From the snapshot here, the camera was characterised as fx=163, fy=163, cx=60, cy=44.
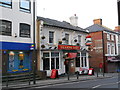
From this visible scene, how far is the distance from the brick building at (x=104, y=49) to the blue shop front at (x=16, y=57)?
633 inches

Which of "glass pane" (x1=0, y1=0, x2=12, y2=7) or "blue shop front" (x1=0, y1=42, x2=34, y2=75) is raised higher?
"glass pane" (x1=0, y1=0, x2=12, y2=7)

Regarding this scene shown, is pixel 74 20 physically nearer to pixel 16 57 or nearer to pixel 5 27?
pixel 16 57

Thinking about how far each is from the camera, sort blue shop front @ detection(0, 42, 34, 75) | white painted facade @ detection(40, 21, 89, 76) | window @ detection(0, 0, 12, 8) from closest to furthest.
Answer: blue shop front @ detection(0, 42, 34, 75)
window @ detection(0, 0, 12, 8)
white painted facade @ detection(40, 21, 89, 76)

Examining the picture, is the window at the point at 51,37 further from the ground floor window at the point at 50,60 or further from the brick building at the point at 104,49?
the brick building at the point at 104,49

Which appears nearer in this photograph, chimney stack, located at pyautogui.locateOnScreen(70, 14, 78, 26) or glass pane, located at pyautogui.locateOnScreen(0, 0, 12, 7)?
glass pane, located at pyautogui.locateOnScreen(0, 0, 12, 7)

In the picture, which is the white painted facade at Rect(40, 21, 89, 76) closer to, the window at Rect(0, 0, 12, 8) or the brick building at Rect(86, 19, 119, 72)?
the window at Rect(0, 0, 12, 8)

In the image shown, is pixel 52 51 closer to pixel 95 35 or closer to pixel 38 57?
pixel 38 57

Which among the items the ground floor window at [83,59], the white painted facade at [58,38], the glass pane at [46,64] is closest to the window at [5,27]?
the white painted facade at [58,38]

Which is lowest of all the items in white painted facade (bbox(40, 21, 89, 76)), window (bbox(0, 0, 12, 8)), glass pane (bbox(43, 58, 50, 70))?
glass pane (bbox(43, 58, 50, 70))

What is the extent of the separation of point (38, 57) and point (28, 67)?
166cm

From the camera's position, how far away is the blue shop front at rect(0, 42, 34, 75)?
16.3 m

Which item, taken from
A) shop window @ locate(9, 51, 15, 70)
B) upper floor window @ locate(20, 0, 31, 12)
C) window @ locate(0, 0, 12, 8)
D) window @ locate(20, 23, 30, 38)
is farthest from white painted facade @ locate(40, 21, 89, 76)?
window @ locate(0, 0, 12, 8)

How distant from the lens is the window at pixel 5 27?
53.6 feet

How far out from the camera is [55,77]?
19.3m
